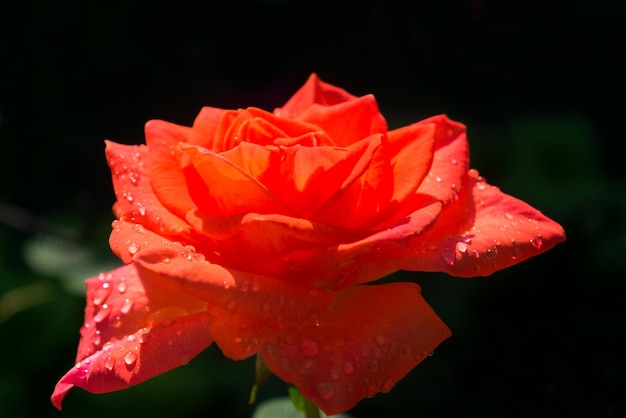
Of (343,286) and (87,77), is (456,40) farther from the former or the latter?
(343,286)

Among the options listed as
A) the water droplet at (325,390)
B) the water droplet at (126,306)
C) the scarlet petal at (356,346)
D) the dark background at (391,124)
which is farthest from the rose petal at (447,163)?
the dark background at (391,124)

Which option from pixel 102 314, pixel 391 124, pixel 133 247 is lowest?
pixel 391 124

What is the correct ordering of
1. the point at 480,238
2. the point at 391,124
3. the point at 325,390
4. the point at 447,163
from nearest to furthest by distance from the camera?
1. the point at 325,390
2. the point at 480,238
3. the point at 447,163
4. the point at 391,124

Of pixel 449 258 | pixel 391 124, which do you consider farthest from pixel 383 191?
pixel 391 124

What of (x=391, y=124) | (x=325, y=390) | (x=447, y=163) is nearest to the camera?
(x=325, y=390)

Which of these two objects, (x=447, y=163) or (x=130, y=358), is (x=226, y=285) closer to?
(x=130, y=358)

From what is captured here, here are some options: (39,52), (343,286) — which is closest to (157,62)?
(39,52)
